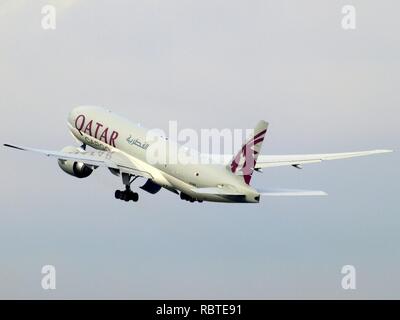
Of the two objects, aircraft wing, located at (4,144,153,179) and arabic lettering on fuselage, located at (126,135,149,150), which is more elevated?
arabic lettering on fuselage, located at (126,135,149,150)

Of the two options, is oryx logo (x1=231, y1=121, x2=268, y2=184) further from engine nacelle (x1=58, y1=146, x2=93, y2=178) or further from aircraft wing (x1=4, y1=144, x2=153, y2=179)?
engine nacelle (x1=58, y1=146, x2=93, y2=178)

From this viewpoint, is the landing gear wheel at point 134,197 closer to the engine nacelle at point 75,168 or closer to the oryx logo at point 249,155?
the engine nacelle at point 75,168

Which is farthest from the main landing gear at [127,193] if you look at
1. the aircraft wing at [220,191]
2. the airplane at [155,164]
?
the aircraft wing at [220,191]

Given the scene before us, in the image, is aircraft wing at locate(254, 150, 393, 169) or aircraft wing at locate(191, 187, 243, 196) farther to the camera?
aircraft wing at locate(254, 150, 393, 169)

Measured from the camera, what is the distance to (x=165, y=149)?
11600cm

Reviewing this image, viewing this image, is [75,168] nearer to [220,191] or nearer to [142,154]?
[142,154]

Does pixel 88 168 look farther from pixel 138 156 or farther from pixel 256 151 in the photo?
pixel 256 151

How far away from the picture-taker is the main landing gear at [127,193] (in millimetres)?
120438

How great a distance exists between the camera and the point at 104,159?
120 meters

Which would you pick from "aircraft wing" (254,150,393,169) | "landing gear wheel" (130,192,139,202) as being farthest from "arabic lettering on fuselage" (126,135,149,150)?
"aircraft wing" (254,150,393,169)

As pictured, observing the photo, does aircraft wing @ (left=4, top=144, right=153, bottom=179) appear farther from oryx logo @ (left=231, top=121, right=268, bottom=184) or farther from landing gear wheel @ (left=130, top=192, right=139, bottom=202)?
oryx logo @ (left=231, top=121, right=268, bottom=184)

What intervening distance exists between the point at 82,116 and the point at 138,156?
1007 centimetres

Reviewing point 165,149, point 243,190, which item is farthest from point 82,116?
point 243,190

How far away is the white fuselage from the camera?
110 meters
